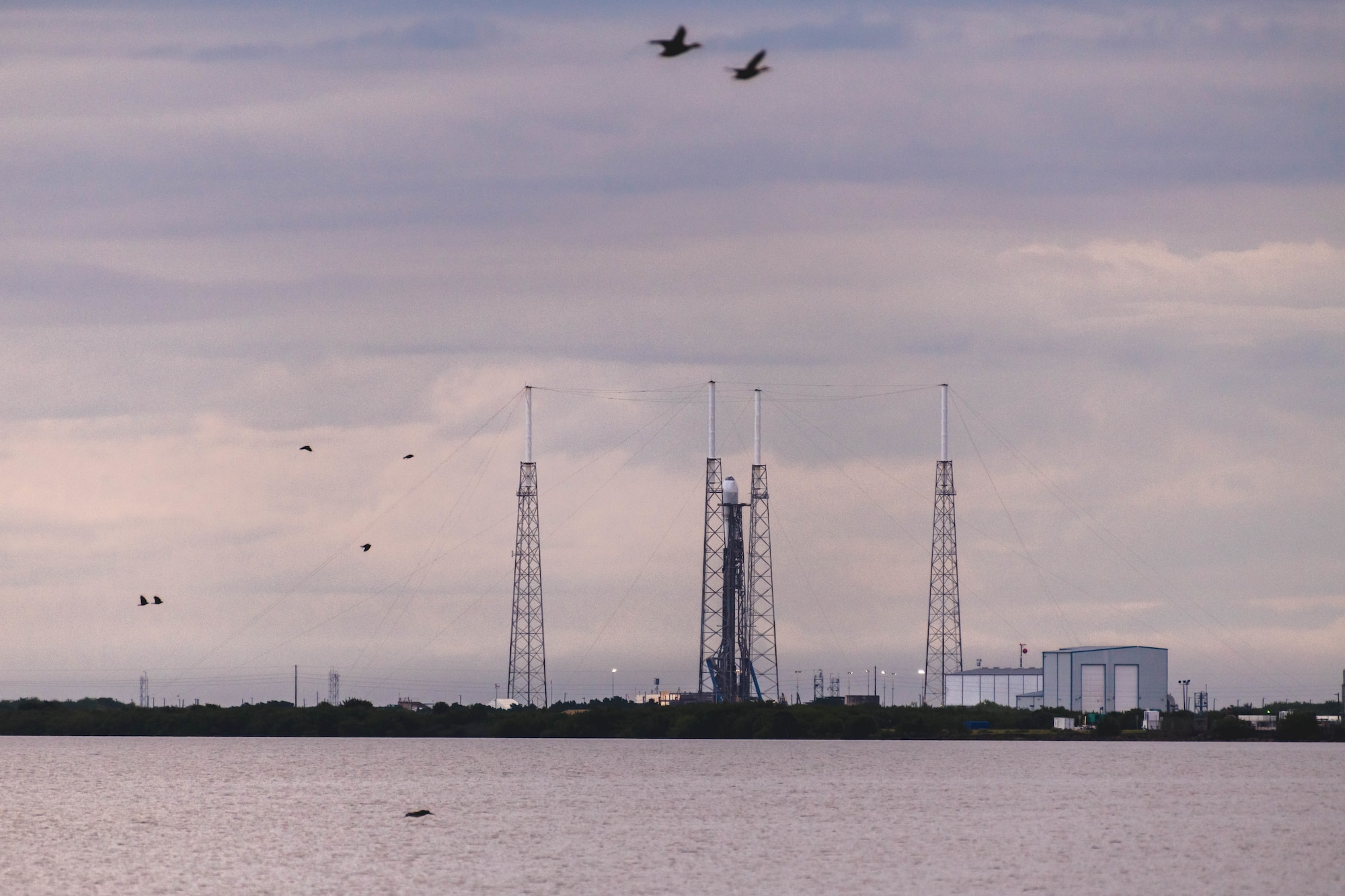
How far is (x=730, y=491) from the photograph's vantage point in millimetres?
169250

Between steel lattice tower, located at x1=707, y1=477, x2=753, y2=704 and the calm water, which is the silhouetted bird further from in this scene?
steel lattice tower, located at x1=707, y1=477, x2=753, y2=704

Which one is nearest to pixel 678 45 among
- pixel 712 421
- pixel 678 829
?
pixel 678 829

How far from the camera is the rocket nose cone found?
6649 inches

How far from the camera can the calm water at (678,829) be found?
74.8 metres

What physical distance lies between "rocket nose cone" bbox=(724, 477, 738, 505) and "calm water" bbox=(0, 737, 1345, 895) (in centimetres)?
2214

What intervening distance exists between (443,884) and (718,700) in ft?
340

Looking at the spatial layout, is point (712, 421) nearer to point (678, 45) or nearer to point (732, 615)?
point (732, 615)

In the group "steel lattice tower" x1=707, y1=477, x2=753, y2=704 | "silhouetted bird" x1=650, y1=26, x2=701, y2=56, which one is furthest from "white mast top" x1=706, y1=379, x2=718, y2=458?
"silhouetted bird" x1=650, y1=26, x2=701, y2=56

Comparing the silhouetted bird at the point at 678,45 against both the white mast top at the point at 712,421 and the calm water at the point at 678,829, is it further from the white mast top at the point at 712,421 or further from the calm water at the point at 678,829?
the white mast top at the point at 712,421

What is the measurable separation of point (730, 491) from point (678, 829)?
74.0 m

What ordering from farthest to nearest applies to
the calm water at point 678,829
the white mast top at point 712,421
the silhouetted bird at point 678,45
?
the white mast top at point 712,421
the calm water at point 678,829
the silhouetted bird at point 678,45

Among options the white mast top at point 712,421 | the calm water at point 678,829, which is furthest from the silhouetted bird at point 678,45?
the white mast top at point 712,421

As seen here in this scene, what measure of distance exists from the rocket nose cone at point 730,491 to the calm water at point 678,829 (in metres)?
22.1

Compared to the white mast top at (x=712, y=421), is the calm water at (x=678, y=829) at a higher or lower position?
lower
